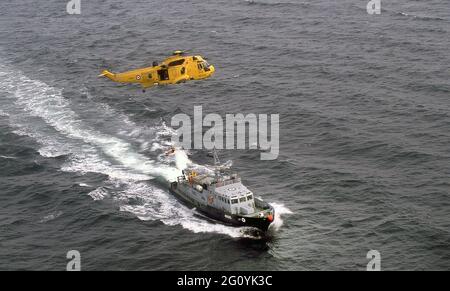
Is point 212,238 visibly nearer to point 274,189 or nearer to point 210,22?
point 274,189

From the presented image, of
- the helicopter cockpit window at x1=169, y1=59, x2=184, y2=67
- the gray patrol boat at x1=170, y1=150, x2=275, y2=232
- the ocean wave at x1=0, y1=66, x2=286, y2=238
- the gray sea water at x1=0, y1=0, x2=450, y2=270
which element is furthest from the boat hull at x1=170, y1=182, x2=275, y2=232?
the helicopter cockpit window at x1=169, y1=59, x2=184, y2=67

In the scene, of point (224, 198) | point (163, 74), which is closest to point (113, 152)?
point (163, 74)

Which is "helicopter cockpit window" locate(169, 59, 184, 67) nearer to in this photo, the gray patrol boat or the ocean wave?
the gray patrol boat

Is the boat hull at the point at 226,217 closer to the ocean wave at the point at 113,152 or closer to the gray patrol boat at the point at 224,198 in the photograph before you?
the gray patrol boat at the point at 224,198

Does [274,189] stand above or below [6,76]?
below
